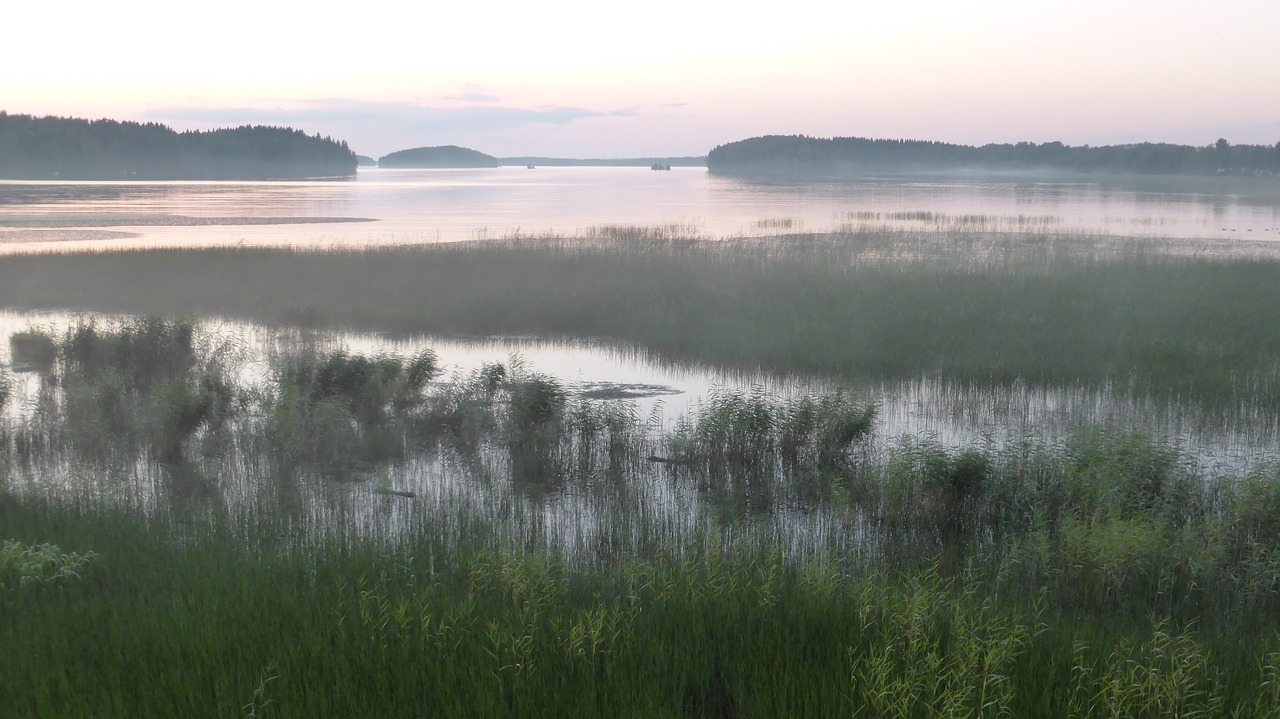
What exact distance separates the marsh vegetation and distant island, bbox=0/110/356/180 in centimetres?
14231

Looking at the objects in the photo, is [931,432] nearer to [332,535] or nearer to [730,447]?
[730,447]

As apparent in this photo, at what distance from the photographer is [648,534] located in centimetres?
912

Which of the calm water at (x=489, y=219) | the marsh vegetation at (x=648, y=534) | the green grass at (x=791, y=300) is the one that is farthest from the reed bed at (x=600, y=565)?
the calm water at (x=489, y=219)

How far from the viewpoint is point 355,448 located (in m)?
12.2

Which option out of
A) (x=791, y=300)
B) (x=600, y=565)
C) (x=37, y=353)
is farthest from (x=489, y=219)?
(x=600, y=565)

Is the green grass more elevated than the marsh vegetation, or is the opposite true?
the green grass

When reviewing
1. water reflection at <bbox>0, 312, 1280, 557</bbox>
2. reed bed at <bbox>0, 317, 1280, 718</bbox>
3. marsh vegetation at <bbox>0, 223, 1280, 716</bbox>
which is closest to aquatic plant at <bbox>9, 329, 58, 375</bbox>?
marsh vegetation at <bbox>0, 223, 1280, 716</bbox>

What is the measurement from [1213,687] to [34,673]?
7.55 meters

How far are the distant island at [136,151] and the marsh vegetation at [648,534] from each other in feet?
467

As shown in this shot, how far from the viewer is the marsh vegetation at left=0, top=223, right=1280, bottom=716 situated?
233 inches

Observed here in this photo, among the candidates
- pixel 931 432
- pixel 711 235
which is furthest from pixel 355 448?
pixel 711 235

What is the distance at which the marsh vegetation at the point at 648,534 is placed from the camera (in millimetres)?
5910

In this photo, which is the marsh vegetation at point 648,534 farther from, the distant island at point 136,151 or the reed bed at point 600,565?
the distant island at point 136,151

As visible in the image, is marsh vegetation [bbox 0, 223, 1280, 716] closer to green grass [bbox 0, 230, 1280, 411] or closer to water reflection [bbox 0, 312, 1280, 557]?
water reflection [bbox 0, 312, 1280, 557]
